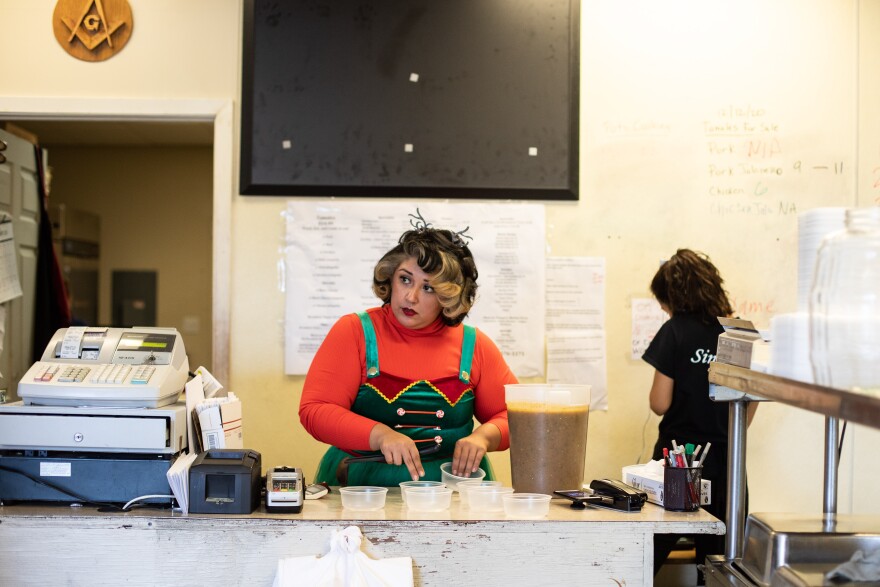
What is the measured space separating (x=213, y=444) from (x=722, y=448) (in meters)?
1.92

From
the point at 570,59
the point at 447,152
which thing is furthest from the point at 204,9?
the point at 570,59

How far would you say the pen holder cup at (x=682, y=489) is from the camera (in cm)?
200

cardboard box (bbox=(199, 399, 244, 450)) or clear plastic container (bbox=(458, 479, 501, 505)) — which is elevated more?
cardboard box (bbox=(199, 399, 244, 450))

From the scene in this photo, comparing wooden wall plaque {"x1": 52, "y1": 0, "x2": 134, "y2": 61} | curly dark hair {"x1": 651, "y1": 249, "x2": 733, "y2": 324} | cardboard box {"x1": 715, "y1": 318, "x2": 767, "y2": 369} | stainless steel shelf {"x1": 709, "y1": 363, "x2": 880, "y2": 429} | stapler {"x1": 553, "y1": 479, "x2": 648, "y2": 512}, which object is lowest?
stapler {"x1": 553, "y1": 479, "x2": 648, "y2": 512}

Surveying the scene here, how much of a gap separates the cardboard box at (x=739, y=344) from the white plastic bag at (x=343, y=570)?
0.83m

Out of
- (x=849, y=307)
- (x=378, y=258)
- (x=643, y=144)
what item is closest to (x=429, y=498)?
(x=849, y=307)

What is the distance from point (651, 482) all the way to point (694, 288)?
1270mm

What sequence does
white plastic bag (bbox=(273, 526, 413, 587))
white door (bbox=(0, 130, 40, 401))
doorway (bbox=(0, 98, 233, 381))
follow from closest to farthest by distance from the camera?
white plastic bag (bbox=(273, 526, 413, 587))
doorway (bbox=(0, 98, 233, 381))
white door (bbox=(0, 130, 40, 401))

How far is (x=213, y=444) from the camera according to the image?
2.10 meters

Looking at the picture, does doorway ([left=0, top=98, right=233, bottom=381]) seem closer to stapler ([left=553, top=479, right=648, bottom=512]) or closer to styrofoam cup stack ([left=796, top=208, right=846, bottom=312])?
stapler ([left=553, top=479, right=648, bottom=512])

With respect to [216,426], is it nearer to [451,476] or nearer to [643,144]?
[451,476]

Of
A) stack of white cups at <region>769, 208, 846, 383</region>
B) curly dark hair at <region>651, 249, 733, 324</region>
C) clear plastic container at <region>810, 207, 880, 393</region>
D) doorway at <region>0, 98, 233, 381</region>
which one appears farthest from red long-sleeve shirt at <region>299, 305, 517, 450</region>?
doorway at <region>0, 98, 233, 381</region>

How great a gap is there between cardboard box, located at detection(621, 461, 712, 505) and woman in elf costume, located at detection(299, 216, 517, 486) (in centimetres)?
40

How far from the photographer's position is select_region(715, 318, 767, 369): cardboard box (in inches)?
66.4
